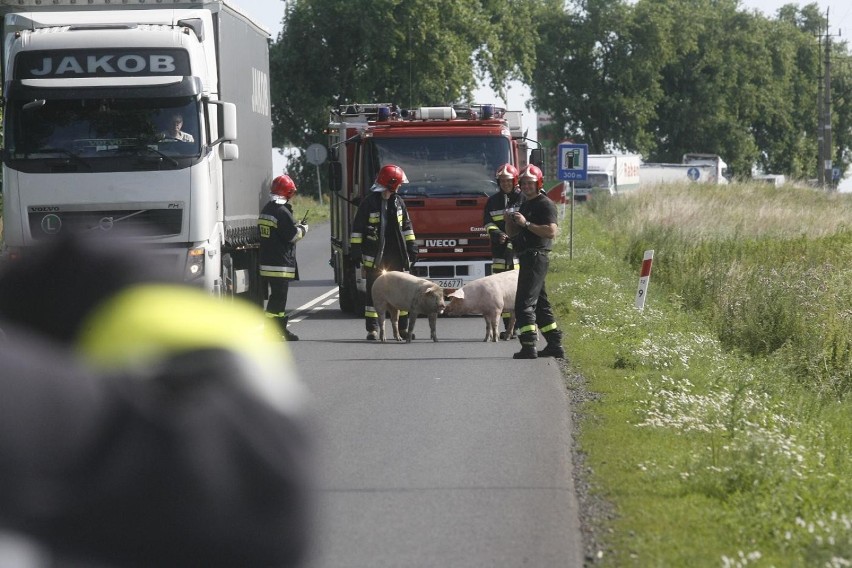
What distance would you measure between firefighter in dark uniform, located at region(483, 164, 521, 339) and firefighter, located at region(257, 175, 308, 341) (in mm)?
2383

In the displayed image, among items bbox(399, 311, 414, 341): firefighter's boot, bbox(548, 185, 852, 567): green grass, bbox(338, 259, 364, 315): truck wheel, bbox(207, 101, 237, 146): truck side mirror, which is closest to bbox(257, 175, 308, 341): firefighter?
bbox(207, 101, 237, 146): truck side mirror

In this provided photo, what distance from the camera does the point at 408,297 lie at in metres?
16.1

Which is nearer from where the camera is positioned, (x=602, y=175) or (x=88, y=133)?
(x=88, y=133)

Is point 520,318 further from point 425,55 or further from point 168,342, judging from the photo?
point 425,55

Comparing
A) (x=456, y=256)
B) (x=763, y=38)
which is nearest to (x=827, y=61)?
(x=763, y=38)

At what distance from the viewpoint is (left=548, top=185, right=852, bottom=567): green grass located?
253 inches

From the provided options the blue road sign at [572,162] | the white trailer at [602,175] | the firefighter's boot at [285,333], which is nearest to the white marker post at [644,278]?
the firefighter's boot at [285,333]

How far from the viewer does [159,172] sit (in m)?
15.0

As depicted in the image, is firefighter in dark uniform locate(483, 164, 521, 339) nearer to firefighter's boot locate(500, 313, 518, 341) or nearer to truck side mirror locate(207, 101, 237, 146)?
firefighter's boot locate(500, 313, 518, 341)

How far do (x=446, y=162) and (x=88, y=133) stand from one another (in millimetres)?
5662

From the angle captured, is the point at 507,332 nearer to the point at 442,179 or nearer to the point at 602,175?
the point at 442,179

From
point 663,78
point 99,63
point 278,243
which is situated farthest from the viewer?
point 663,78

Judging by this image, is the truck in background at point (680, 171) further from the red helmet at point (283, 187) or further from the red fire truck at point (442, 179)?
the red helmet at point (283, 187)

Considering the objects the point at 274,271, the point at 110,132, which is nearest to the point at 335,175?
the point at 274,271
